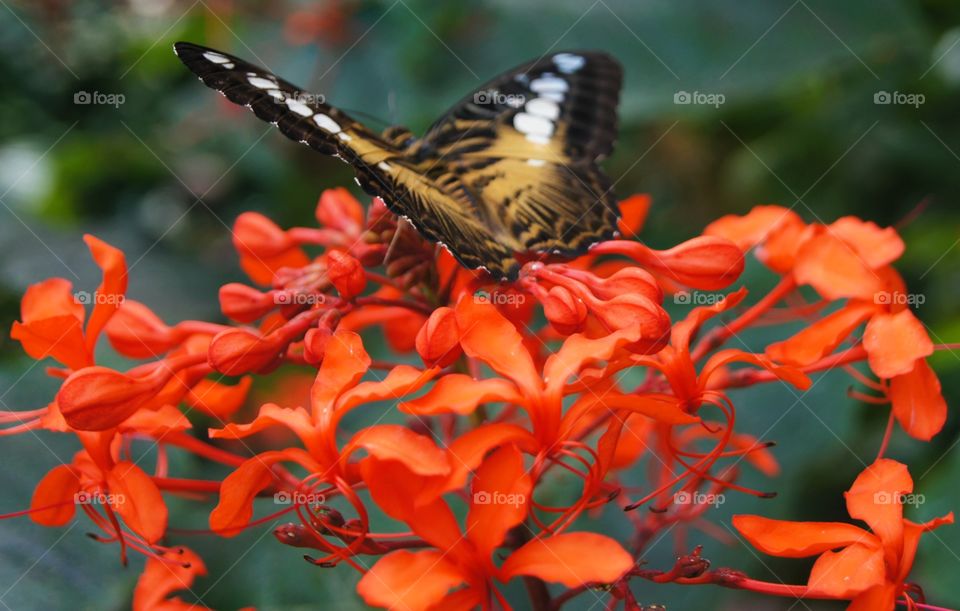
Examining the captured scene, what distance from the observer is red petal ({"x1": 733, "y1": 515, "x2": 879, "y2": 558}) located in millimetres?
1110

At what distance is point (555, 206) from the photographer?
1504mm

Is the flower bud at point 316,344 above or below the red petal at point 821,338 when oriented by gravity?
below

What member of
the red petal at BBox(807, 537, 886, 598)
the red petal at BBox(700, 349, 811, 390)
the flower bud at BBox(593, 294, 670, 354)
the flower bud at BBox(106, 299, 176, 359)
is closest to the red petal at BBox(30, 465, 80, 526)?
the flower bud at BBox(106, 299, 176, 359)

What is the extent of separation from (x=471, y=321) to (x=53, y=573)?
735 mm

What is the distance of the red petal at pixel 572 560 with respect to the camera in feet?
3.25

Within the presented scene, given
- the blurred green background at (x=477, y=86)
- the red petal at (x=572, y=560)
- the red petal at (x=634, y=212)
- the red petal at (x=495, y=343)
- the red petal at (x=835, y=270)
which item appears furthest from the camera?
the blurred green background at (x=477, y=86)

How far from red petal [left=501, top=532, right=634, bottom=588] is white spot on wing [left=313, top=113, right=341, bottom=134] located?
59 centimetres

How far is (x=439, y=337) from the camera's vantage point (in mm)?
1150

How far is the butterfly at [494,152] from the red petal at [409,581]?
38cm

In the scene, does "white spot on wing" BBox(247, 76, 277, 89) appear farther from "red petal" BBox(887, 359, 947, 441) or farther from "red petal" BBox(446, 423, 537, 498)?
"red petal" BBox(887, 359, 947, 441)

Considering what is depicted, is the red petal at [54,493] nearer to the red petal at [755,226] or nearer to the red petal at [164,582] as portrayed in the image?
the red petal at [164,582]

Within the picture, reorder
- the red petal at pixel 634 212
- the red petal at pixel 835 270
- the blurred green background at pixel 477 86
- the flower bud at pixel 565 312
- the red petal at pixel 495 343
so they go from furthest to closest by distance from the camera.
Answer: the blurred green background at pixel 477 86, the red petal at pixel 634 212, the red petal at pixel 835 270, the flower bud at pixel 565 312, the red petal at pixel 495 343

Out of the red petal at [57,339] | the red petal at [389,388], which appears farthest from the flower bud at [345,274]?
the red petal at [57,339]

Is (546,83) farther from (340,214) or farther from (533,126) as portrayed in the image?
(340,214)
